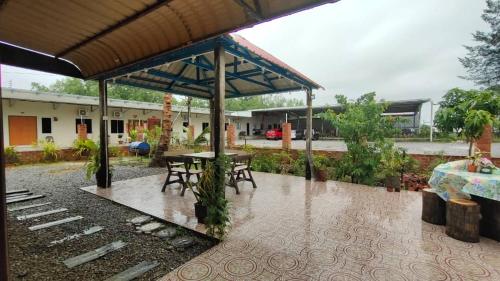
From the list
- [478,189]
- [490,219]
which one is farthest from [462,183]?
[490,219]

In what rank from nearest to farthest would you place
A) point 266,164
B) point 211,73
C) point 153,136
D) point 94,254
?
1. point 94,254
2. point 211,73
3. point 266,164
4. point 153,136

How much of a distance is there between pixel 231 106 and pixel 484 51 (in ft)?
107

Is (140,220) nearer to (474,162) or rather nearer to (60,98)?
(474,162)

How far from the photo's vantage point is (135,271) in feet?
7.52

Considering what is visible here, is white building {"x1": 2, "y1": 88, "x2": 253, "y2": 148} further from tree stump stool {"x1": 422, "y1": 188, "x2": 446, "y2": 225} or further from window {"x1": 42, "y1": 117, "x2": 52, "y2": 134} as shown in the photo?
tree stump stool {"x1": 422, "y1": 188, "x2": 446, "y2": 225}

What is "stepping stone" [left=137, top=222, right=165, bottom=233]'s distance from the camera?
10.7 ft

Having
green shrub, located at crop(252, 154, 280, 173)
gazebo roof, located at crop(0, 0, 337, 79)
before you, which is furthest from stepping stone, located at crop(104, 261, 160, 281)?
green shrub, located at crop(252, 154, 280, 173)

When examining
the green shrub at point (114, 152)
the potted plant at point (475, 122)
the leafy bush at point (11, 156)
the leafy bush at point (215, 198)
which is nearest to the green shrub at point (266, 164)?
the leafy bush at point (215, 198)

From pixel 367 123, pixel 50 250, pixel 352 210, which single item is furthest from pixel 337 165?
pixel 50 250

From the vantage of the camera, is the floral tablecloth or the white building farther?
the white building

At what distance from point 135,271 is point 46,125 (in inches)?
→ 552

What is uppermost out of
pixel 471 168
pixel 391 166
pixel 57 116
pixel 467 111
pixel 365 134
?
pixel 57 116

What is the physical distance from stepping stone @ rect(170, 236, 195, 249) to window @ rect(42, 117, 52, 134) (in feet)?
44.5

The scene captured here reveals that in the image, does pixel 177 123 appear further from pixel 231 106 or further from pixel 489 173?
pixel 231 106
